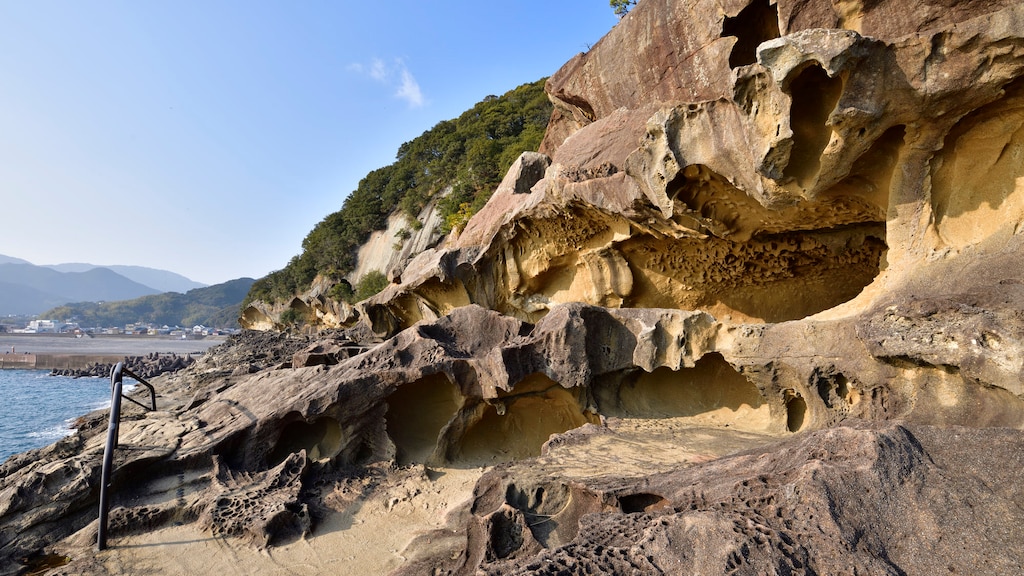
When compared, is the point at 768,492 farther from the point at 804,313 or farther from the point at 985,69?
the point at 804,313

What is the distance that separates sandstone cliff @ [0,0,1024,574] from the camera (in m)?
2.85

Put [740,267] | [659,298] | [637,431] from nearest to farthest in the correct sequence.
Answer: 1. [637,431]
2. [740,267]
3. [659,298]

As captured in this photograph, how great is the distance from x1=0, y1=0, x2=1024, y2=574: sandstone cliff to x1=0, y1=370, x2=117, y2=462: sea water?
26.5ft

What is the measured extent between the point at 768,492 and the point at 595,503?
5.46 ft

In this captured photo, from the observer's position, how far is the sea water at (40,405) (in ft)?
43.6

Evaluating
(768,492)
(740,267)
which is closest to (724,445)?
(768,492)

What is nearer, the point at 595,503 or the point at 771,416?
the point at 595,503

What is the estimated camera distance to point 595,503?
430 cm

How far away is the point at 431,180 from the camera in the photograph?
33.4 meters

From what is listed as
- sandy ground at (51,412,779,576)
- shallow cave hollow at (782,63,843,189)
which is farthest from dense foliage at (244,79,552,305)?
shallow cave hollow at (782,63,843,189)

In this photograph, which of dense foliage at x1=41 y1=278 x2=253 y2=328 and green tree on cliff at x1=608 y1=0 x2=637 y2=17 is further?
dense foliage at x1=41 y1=278 x2=253 y2=328

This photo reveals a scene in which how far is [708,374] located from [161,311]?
129566 mm

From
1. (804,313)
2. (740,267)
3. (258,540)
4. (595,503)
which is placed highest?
(740,267)

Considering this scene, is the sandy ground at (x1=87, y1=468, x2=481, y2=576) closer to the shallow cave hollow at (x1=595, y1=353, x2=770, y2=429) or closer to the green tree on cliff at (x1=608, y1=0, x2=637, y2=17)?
the shallow cave hollow at (x1=595, y1=353, x2=770, y2=429)
